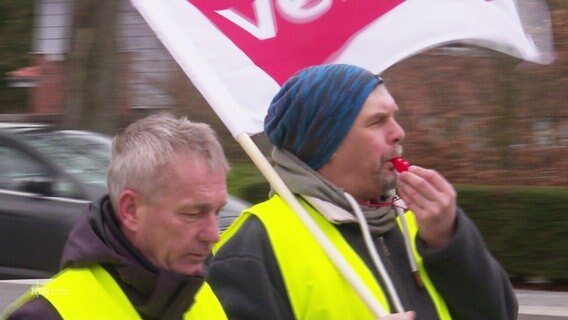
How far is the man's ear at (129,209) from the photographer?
2.41 meters

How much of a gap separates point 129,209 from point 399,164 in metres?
0.73

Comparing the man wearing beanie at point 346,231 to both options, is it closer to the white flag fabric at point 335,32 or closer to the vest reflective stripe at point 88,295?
the white flag fabric at point 335,32

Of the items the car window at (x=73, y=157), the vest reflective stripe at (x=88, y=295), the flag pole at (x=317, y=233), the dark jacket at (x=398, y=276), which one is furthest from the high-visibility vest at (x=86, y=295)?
the car window at (x=73, y=157)

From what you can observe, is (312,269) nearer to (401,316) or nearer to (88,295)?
(401,316)

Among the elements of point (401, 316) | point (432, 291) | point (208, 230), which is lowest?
point (432, 291)

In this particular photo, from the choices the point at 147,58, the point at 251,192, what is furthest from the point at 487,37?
the point at 147,58

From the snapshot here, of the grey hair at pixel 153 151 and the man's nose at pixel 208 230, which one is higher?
the grey hair at pixel 153 151

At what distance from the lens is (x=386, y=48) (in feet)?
10.9

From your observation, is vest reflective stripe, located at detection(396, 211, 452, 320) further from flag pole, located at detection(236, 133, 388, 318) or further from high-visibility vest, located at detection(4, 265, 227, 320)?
high-visibility vest, located at detection(4, 265, 227, 320)

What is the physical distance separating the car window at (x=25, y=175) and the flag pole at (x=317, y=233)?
631 cm

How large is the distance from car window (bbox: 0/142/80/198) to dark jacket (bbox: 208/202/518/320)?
20.7ft

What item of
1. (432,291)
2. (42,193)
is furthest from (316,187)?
(42,193)

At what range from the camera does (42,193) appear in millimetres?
9227

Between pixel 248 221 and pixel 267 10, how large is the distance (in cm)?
65
